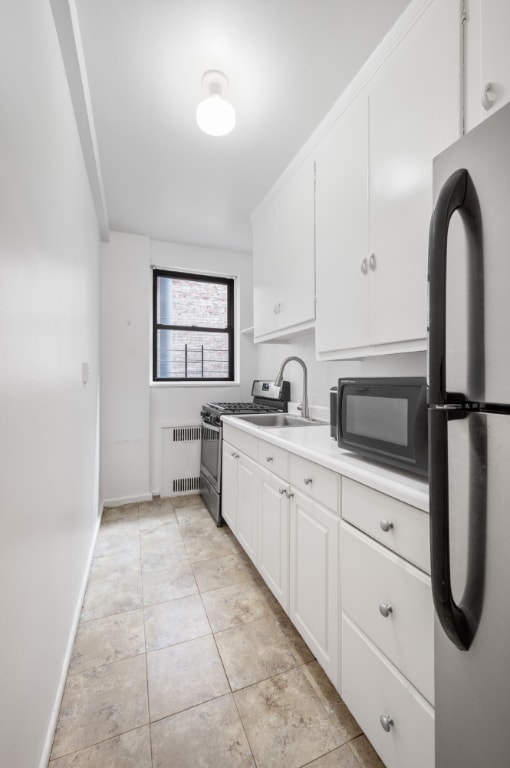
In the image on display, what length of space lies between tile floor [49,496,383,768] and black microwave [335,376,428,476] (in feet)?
3.09

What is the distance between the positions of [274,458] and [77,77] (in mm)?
1872

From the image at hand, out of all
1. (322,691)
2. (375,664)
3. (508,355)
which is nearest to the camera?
(508,355)

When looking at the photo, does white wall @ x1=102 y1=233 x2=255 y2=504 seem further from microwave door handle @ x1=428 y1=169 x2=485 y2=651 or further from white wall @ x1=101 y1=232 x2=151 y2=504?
microwave door handle @ x1=428 y1=169 x2=485 y2=651

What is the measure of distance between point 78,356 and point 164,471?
72.4 inches

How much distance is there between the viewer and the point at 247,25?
1267 millimetres

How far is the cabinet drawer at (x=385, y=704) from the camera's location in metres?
0.82

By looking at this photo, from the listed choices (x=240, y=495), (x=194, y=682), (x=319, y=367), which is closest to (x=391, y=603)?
(x=194, y=682)

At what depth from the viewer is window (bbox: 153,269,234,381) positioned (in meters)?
3.44

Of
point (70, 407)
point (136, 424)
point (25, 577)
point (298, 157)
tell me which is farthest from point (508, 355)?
point (136, 424)

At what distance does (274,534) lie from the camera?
1.65 m

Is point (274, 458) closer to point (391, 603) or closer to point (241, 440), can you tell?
point (241, 440)

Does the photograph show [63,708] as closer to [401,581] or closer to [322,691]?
[322,691]

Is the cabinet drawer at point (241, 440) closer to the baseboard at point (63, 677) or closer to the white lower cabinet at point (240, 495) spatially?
the white lower cabinet at point (240, 495)

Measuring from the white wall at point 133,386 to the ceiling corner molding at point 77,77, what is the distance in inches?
39.7
